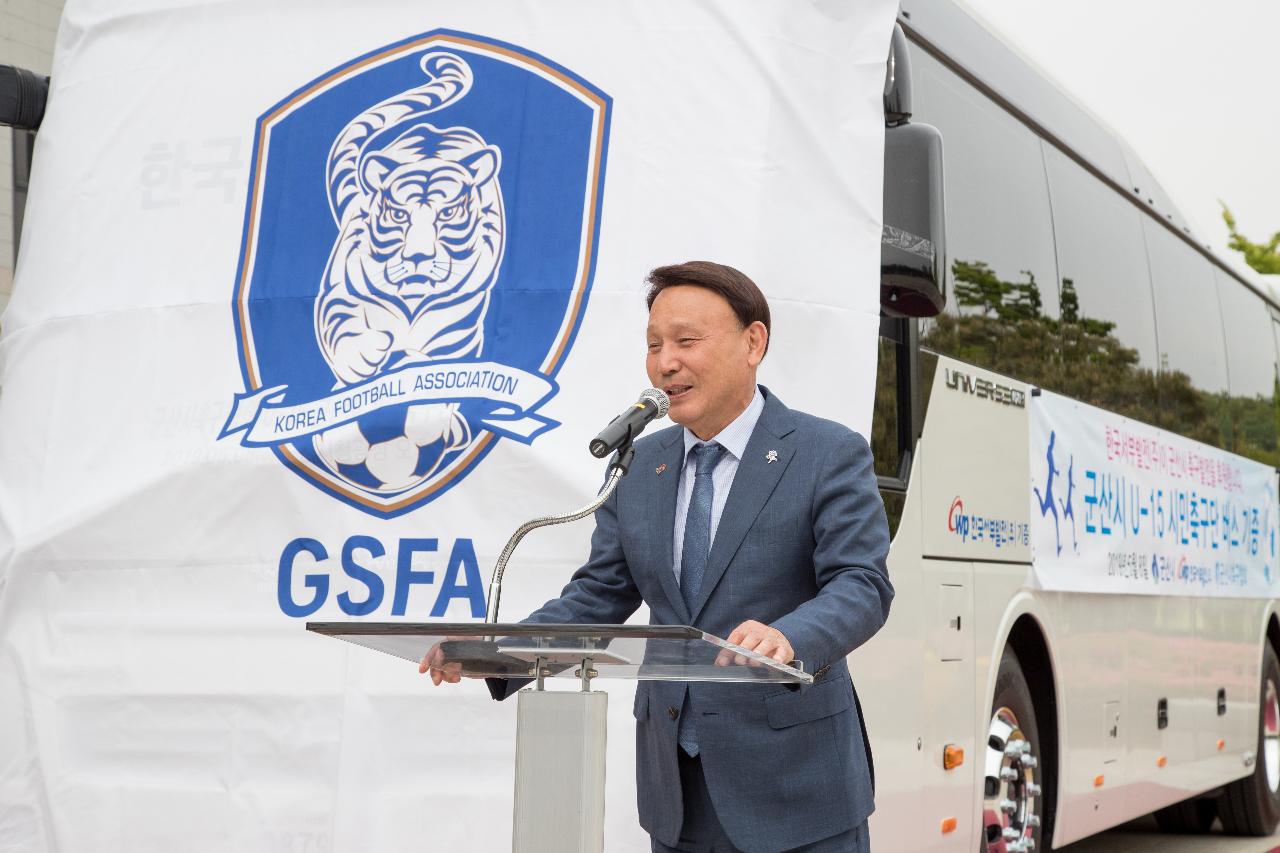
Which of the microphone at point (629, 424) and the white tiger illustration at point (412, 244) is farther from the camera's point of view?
the white tiger illustration at point (412, 244)

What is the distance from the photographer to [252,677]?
16.0 feet

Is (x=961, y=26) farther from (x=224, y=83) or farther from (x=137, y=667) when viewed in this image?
(x=137, y=667)

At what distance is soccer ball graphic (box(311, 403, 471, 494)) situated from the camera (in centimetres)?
481

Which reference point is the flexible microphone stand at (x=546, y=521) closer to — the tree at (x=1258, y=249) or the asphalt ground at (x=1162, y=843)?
the asphalt ground at (x=1162, y=843)

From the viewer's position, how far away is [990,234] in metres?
6.83

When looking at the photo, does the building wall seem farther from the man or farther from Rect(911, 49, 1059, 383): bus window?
the man

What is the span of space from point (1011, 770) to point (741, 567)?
12.4 feet

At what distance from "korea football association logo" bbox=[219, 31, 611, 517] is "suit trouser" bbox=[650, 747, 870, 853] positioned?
160cm

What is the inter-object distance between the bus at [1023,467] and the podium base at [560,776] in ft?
8.69

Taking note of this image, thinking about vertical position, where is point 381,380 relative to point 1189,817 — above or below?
above

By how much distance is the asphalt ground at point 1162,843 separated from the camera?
10578 millimetres

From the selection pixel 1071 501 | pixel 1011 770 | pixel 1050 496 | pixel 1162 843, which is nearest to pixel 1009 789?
pixel 1011 770

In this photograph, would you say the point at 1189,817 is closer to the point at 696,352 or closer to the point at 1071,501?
the point at 1071,501

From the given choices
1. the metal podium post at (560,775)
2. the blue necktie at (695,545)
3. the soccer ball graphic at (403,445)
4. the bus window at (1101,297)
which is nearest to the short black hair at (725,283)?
the blue necktie at (695,545)
